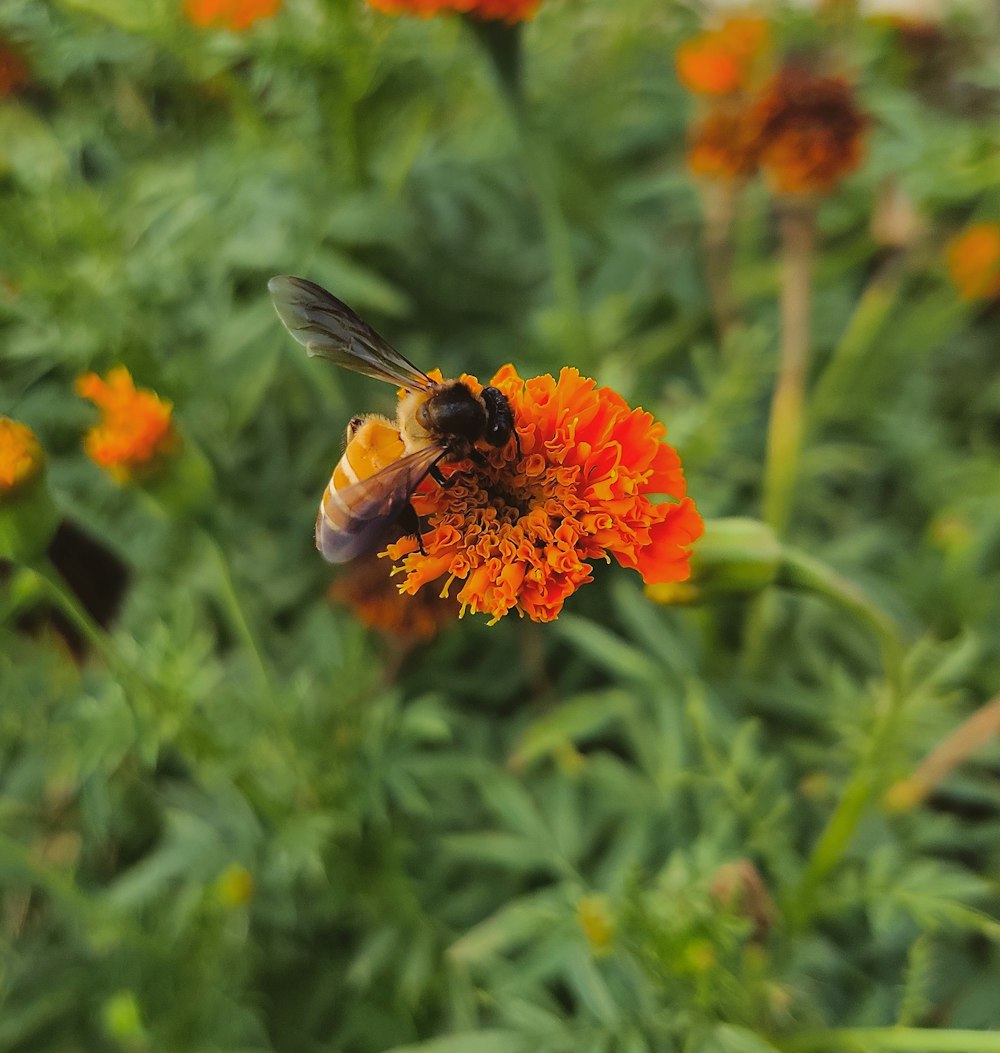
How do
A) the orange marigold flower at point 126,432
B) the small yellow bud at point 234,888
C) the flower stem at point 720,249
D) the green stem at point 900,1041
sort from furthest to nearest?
the flower stem at point 720,249
the small yellow bud at point 234,888
the orange marigold flower at point 126,432
the green stem at point 900,1041

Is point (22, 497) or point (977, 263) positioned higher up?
point (22, 497)

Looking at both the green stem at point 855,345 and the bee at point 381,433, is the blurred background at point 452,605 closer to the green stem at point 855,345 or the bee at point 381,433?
the green stem at point 855,345

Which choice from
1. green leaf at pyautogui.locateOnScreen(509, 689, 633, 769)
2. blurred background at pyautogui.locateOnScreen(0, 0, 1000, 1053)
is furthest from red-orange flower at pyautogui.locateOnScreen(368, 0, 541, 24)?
green leaf at pyautogui.locateOnScreen(509, 689, 633, 769)

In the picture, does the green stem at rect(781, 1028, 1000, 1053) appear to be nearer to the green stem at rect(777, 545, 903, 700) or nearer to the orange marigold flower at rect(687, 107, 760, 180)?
the green stem at rect(777, 545, 903, 700)

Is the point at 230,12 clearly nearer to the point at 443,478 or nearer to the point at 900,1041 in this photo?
the point at 443,478

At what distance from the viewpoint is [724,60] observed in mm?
1125

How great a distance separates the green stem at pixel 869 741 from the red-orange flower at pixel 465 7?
52 cm

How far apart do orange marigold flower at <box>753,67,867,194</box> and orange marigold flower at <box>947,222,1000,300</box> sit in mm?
290

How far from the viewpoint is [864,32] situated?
1.43m

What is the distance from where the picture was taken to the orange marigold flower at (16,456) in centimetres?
64

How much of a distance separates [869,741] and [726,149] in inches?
28.6

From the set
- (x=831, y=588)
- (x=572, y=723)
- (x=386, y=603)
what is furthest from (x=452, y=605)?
(x=831, y=588)

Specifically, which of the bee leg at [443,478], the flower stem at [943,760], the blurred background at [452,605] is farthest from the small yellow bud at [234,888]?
the flower stem at [943,760]

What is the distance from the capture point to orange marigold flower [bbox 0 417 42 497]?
0.64 meters
